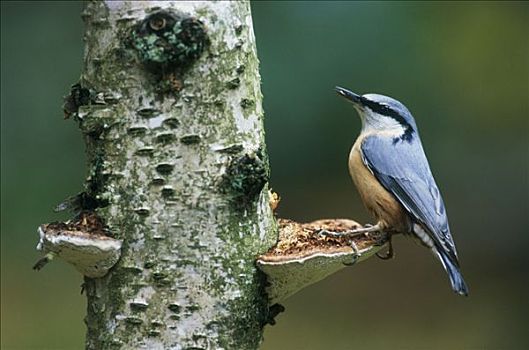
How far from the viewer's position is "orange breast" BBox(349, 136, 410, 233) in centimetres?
236

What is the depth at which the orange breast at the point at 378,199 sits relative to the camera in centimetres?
236

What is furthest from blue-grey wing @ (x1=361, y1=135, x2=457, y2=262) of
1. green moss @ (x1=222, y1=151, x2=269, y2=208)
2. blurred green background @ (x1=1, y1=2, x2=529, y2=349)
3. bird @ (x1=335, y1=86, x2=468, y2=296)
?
blurred green background @ (x1=1, y1=2, x2=529, y2=349)

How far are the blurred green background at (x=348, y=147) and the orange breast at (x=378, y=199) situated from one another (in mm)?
1563

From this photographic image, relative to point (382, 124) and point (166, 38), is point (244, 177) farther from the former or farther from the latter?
point (382, 124)

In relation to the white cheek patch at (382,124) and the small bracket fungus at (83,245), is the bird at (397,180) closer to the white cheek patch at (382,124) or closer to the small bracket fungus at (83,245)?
the white cheek patch at (382,124)

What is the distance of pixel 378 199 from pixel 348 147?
7.01ft

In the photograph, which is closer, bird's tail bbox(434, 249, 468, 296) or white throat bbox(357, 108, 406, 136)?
bird's tail bbox(434, 249, 468, 296)

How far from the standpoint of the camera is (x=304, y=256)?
67.4 inches

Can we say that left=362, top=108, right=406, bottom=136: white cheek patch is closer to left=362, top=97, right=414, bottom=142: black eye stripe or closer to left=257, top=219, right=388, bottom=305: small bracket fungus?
left=362, top=97, right=414, bottom=142: black eye stripe

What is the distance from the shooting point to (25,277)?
191 inches

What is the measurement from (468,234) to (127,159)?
370 centimetres

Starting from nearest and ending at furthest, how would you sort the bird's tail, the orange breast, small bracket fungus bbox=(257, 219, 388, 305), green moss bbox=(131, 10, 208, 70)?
green moss bbox=(131, 10, 208, 70), small bracket fungus bbox=(257, 219, 388, 305), the bird's tail, the orange breast

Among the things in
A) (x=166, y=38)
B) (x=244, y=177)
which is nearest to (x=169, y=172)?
(x=244, y=177)

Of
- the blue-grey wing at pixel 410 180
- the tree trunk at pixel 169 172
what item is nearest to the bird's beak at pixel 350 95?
the blue-grey wing at pixel 410 180
